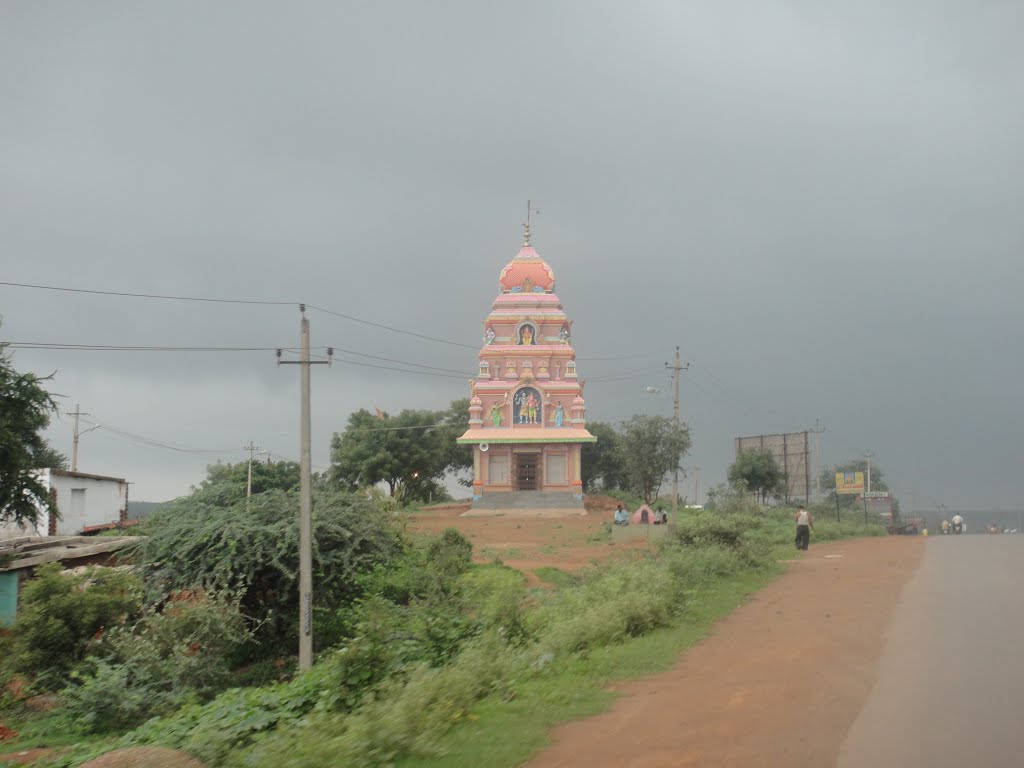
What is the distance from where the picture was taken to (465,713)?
9484 millimetres

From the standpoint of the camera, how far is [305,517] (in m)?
17.7

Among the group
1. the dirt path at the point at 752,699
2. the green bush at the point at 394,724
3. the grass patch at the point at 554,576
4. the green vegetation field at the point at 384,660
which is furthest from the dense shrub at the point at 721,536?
the green bush at the point at 394,724

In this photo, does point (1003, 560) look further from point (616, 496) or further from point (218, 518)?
point (616, 496)

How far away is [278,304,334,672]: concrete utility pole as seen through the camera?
17062 mm

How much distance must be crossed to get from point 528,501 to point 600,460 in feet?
60.8

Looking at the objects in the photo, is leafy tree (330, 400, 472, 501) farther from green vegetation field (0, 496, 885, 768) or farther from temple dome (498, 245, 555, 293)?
green vegetation field (0, 496, 885, 768)

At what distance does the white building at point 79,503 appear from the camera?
120 feet

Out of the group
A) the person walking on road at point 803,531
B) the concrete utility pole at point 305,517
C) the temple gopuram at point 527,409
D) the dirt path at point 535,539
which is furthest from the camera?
the temple gopuram at point 527,409

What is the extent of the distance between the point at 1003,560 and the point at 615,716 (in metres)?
18.2

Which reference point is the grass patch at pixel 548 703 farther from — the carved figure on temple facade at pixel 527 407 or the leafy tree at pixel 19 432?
the carved figure on temple facade at pixel 527 407

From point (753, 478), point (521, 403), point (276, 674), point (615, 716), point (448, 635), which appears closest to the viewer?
point (615, 716)

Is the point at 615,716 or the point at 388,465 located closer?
the point at 615,716

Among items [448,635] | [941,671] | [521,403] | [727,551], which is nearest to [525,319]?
[521,403]

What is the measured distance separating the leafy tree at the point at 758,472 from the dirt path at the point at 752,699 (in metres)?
42.9
